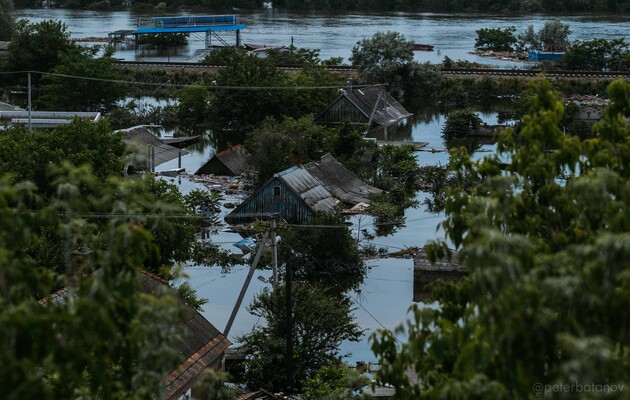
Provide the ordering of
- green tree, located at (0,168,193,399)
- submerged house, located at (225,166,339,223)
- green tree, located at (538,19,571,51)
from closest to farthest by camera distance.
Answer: green tree, located at (0,168,193,399) → submerged house, located at (225,166,339,223) → green tree, located at (538,19,571,51)

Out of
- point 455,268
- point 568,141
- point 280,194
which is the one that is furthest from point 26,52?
point 568,141

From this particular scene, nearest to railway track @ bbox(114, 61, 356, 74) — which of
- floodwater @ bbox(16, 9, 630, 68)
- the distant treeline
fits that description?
floodwater @ bbox(16, 9, 630, 68)

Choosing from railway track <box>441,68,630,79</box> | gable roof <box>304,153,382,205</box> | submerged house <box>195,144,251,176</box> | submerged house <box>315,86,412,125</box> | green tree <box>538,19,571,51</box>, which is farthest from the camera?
green tree <box>538,19,571,51</box>

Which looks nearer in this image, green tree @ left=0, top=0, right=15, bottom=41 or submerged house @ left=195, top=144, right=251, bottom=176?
submerged house @ left=195, top=144, right=251, bottom=176

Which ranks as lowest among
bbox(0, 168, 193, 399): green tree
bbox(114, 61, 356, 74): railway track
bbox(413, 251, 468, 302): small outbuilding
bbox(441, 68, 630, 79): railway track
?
bbox(413, 251, 468, 302): small outbuilding

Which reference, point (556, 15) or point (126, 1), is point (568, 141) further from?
point (126, 1)

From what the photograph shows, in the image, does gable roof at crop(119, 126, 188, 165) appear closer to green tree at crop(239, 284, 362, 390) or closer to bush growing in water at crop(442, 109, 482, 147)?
bush growing in water at crop(442, 109, 482, 147)

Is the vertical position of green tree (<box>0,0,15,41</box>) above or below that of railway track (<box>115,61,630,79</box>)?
above

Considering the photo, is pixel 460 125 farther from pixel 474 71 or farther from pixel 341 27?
pixel 341 27
